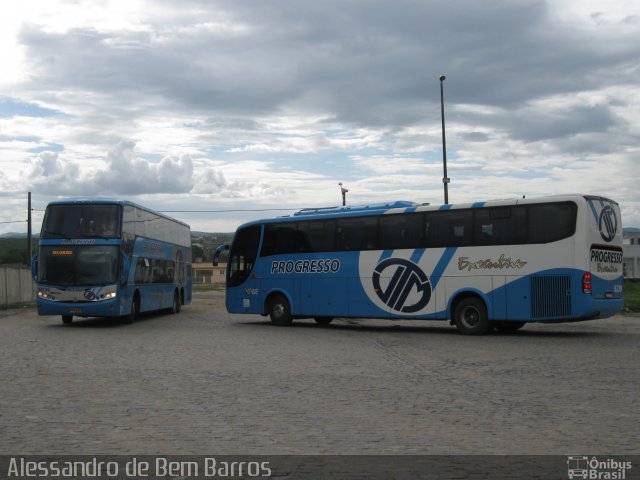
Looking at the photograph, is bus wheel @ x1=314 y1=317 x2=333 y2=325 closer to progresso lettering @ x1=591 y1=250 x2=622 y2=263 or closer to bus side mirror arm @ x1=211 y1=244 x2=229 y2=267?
bus side mirror arm @ x1=211 y1=244 x2=229 y2=267

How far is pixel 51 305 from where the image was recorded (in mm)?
25047

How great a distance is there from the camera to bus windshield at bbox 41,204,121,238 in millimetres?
25109

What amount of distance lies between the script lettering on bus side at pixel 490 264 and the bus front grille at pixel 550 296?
56 centimetres

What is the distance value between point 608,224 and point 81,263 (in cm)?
1449

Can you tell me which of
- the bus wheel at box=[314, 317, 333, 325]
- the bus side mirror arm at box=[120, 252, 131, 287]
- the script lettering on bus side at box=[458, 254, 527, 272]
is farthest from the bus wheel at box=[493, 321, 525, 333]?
the bus side mirror arm at box=[120, 252, 131, 287]

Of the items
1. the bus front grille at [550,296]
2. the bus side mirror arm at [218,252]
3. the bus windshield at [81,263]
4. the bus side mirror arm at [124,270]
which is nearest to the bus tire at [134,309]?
the bus side mirror arm at [124,270]

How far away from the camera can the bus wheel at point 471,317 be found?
21.6 metres

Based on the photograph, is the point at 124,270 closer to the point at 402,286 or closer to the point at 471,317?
the point at 402,286

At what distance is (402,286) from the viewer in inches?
915

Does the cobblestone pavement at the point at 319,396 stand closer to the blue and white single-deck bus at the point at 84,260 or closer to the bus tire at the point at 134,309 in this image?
the blue and white single-deck bus at the point at 84,260

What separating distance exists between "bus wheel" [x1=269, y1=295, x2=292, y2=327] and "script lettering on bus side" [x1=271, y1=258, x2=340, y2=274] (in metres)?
0.89

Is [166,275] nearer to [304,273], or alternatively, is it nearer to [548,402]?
[304,273]
